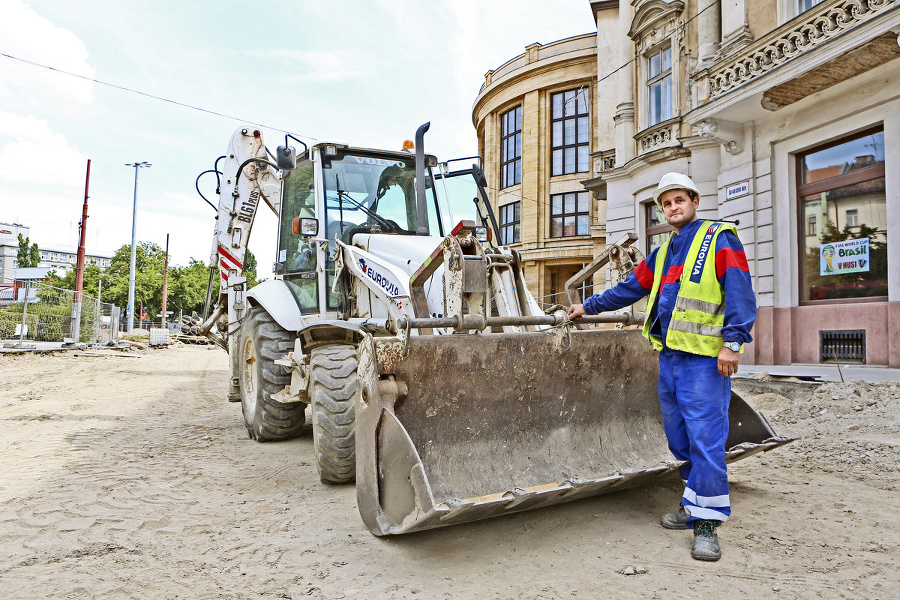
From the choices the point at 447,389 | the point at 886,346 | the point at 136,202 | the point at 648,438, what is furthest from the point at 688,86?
the point at 136,202

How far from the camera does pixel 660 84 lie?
46.9 feet

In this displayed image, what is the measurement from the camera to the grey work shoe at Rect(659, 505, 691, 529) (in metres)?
3.42

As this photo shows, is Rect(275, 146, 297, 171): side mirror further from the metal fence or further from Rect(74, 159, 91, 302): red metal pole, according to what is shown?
Rect(74, 159, 91, 302): red metal pole

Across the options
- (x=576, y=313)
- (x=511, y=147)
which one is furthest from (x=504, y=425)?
(x=511, y=147)

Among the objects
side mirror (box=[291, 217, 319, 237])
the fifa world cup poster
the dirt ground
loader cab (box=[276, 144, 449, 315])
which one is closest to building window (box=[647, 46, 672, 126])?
the fifa world cup poster

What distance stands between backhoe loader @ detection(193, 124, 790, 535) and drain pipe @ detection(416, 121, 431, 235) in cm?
2

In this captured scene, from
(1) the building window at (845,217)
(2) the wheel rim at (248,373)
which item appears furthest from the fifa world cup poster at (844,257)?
(2) the wheel rim at (248,373)

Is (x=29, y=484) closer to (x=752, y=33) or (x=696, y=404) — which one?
(x=696, y=404)

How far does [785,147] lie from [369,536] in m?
10.3

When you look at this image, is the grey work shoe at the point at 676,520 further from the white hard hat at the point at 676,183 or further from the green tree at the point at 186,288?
the green tree at the point at 186,288

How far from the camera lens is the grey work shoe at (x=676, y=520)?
342 cm

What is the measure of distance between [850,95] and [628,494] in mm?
8564

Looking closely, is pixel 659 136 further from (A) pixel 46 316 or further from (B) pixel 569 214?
(A) pixel 46 316

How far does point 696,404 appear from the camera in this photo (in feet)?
10.8
